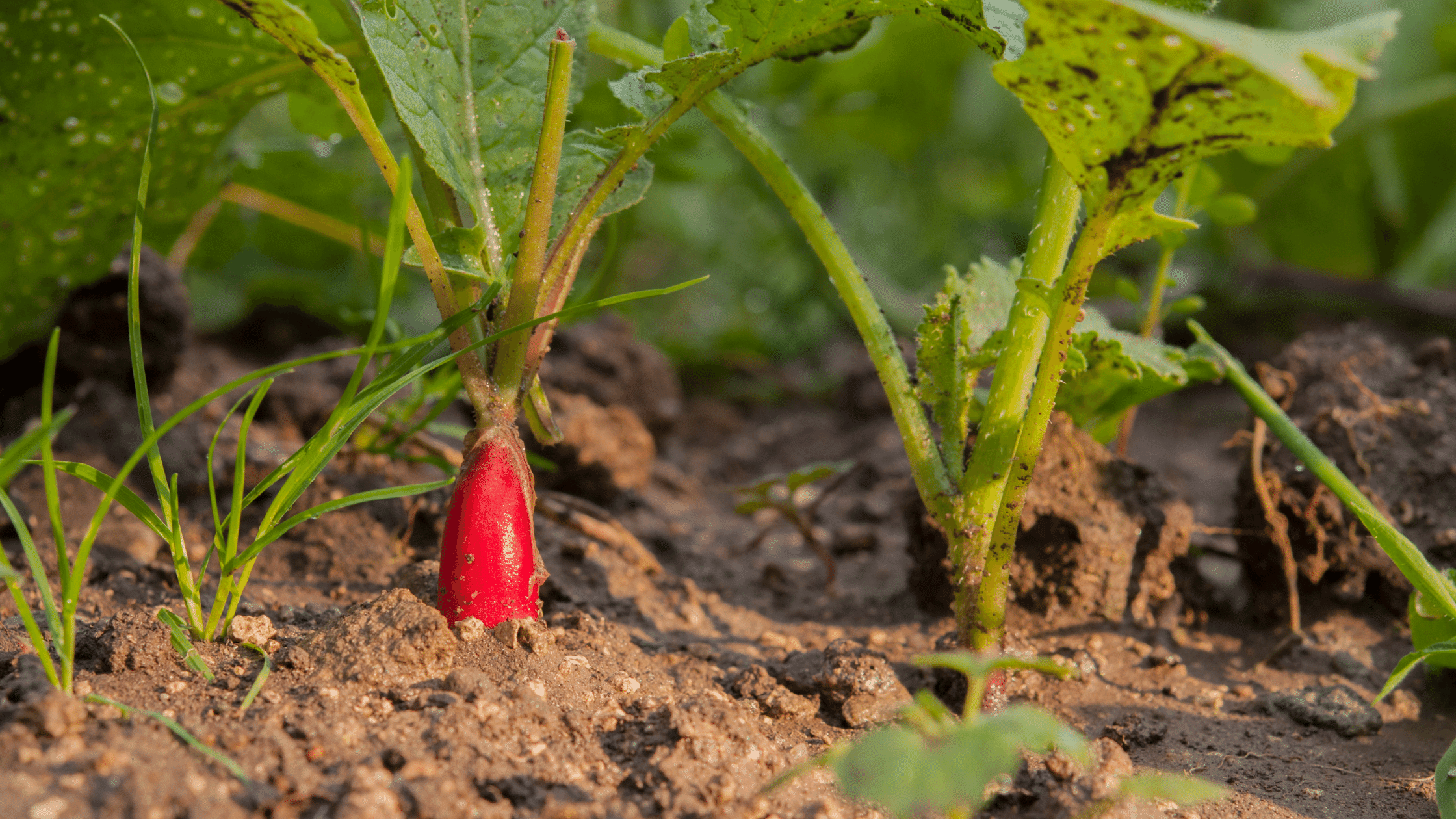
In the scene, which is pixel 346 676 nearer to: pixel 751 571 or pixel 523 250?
pixel 523 250

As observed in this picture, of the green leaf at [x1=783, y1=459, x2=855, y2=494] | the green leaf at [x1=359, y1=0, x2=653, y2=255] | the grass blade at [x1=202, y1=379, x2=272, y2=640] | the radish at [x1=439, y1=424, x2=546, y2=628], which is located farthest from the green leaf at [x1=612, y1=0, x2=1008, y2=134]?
the green leaf at [x1=783, y1=459, x2=855, y2=494]

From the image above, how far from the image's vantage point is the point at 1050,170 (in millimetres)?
1274

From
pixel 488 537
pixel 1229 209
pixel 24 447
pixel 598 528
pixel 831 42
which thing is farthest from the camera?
pixel 1229 209

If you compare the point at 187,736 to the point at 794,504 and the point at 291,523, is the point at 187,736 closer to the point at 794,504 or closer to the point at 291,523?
the point at 291,523

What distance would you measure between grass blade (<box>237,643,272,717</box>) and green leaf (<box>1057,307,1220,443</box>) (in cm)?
109

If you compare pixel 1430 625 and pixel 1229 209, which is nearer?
pixel 1430 625

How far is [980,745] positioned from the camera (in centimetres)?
69

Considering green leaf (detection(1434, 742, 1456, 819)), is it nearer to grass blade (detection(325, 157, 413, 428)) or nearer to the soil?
the soil

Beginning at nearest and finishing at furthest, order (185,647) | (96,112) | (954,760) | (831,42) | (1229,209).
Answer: (954,760) < (185,647) < (831,42) < (96,112) < (1229,209)

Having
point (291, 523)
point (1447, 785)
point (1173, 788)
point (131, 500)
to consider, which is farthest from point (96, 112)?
point (1447, 785)

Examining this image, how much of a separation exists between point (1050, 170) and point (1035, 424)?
1.21ft

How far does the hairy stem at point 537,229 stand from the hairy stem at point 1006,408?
23.4 inches

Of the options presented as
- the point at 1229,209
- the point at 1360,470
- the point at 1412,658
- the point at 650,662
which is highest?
the point at 1229,209

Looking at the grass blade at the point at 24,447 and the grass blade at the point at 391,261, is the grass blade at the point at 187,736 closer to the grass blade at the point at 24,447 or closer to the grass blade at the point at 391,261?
the grass blade at the point at 24,447
